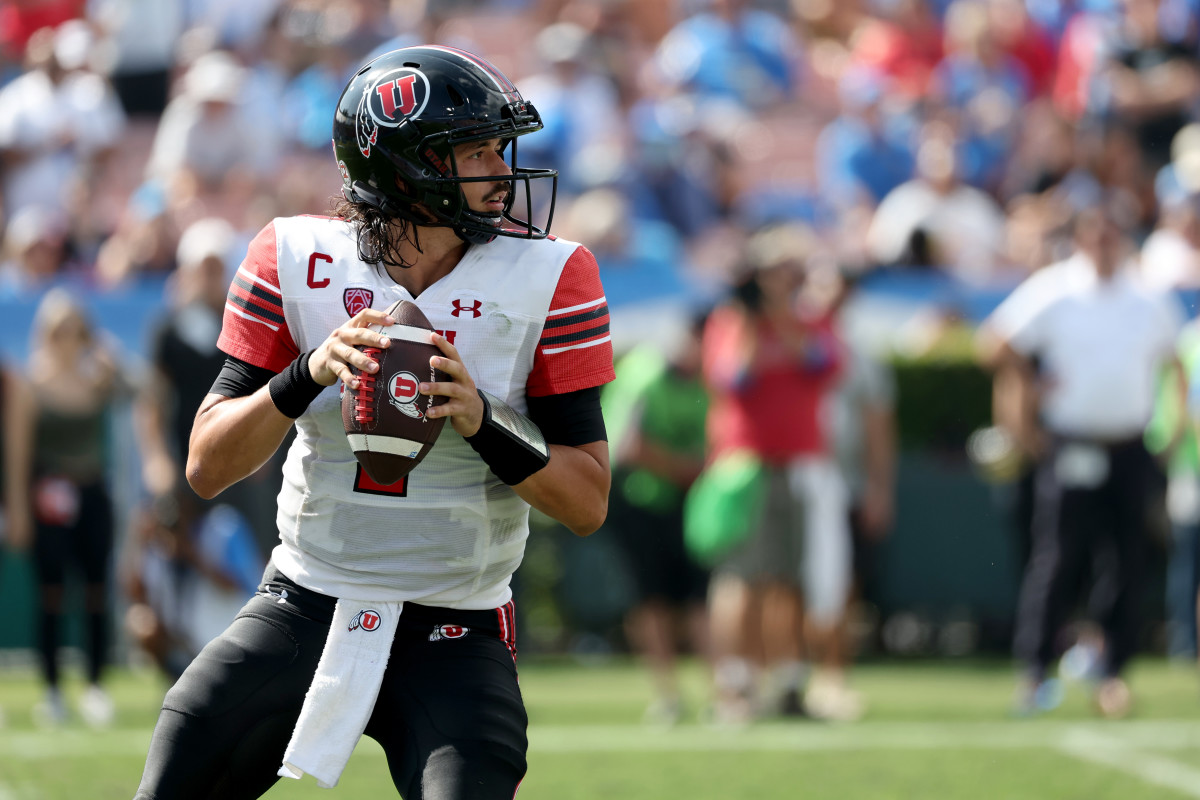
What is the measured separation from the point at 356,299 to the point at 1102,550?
244 inches

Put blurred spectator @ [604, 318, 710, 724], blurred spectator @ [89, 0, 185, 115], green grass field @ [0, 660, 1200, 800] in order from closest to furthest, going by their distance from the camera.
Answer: green grass field @ [0, 660, 1200, 800], blurred spectator @ [604, 318, 710, 724], blurred spectator @ [89, 0, 185, 115]

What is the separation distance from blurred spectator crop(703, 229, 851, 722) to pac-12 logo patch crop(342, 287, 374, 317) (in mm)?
5039

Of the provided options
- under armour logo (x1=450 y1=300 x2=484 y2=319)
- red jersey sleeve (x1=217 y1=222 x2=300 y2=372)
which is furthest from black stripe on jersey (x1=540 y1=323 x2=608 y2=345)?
red jersey sleeve (x1=217 y1=222 x2=300 y2=372)

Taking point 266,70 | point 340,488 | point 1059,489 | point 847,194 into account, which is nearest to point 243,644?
point 340,488

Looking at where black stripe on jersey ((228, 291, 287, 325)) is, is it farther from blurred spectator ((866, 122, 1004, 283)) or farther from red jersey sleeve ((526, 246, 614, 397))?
blurred spectator ((866, 122, 1004, 283))

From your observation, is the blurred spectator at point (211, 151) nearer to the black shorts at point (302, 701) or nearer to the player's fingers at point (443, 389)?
the black shorts at point (302, 701)

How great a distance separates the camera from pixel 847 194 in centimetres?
1181

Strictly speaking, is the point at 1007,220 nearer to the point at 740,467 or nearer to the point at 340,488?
the point at 740,467

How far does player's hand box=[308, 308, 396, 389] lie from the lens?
2.74m

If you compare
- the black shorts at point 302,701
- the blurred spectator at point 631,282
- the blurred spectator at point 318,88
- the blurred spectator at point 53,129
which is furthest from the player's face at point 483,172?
the blurred spectator at point 318,88

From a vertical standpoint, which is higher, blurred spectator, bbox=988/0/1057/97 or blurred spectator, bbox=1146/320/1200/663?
blurred spectator, bbox=988/0/1057/97

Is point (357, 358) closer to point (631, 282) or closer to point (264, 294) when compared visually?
point (264, 294)

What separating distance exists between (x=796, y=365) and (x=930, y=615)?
10.1 ft

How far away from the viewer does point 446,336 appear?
Result: 2.97 m
